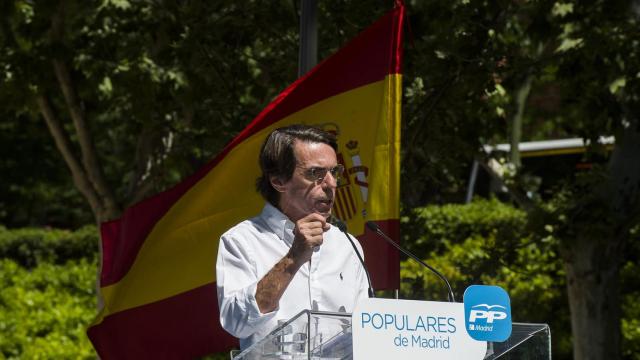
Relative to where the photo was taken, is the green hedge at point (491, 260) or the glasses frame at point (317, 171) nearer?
the glasses frame at point (317, 171)

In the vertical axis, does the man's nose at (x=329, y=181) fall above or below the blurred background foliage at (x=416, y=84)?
below

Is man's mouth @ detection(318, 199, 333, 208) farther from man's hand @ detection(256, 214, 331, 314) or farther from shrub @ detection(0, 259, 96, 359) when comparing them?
shrub @ detection(0, 259, 96, 359)

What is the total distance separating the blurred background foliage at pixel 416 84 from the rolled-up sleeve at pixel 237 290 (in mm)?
3047

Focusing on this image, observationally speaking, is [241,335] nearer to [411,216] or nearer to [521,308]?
[411,216]

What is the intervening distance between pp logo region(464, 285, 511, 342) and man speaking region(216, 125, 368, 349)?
1.68 ft

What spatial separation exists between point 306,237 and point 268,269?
396 millimetres

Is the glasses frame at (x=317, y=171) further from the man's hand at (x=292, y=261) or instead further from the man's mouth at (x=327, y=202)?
the man's hand at (x=292, y=261)

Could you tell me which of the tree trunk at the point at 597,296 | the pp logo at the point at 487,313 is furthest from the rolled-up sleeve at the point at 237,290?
the tree trunk at the point at 597,296

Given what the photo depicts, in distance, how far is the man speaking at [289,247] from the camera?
116 inches

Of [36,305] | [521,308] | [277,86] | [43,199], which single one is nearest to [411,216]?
[277,86]

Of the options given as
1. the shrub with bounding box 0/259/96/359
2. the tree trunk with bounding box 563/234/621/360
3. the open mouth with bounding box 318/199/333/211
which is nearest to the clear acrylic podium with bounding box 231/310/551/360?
the open mouth with bounding box 318/199/333/211

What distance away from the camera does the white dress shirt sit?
289cm

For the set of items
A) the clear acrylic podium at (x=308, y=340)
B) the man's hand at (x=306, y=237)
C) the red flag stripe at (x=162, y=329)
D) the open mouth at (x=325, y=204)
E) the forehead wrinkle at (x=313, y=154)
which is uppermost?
the forehead wrinkle at (x=313, y=154)

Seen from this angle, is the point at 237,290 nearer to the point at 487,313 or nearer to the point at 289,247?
the point at 289,247
